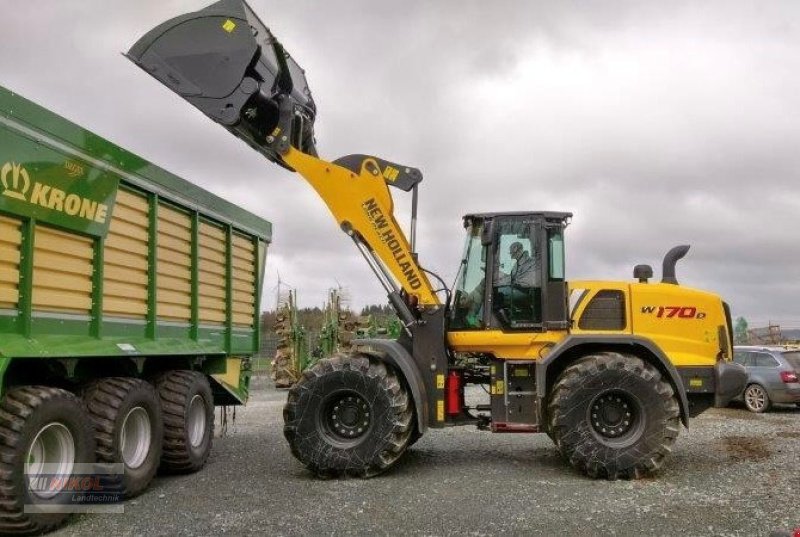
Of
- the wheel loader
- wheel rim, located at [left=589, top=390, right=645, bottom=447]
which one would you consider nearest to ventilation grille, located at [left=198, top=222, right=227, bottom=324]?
the wheel loader

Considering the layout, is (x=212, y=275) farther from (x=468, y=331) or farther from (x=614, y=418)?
(x=614, y=418)

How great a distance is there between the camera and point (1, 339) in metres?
5.16

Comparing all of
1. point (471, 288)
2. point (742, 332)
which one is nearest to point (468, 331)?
point (471, 288)

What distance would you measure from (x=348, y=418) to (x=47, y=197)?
3.84 m

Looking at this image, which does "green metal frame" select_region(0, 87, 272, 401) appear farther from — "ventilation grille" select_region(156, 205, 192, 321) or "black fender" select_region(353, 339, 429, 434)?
"black fender" select_region(353, 339, 429, 434)

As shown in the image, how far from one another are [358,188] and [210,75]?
2.06m

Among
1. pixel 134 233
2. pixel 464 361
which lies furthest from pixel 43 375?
pixel 464 361

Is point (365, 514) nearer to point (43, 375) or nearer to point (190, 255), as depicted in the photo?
point (43, 375)

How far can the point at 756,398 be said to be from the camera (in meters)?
15.0

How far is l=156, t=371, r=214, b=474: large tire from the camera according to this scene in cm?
785

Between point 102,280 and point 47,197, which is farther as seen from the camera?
point 102,280

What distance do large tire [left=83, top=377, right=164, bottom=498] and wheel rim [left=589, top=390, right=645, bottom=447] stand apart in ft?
15.0

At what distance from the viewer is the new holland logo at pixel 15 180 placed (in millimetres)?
5223

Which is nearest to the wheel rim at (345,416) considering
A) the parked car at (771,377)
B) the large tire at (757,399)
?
the parked car at (771,377)
